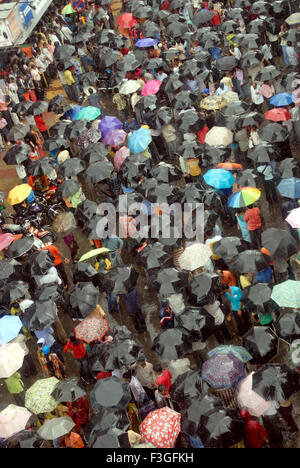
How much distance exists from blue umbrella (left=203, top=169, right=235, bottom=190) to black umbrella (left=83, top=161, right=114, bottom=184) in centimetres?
265

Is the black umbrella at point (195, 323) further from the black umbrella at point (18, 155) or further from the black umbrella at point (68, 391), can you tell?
the black umbrella at point (18, 155)

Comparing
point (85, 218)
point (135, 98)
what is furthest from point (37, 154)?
point (85, 218)

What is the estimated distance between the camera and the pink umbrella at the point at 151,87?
18.8m

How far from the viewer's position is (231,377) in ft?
34.0

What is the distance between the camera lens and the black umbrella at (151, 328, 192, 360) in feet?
35.8

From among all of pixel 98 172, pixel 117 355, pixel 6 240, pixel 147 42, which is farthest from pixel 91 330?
pixel 147 42

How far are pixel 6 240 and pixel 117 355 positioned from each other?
16.9 feet

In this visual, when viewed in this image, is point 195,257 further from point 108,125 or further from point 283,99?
point 108,125

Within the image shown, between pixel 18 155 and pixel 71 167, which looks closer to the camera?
pixel 71 167

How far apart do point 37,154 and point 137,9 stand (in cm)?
781

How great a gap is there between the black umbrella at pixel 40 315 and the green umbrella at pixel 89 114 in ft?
24.6

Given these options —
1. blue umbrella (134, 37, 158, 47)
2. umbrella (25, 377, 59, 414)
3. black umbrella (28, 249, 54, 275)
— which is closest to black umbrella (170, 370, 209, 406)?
umbrella (25, 377, 59, 414)

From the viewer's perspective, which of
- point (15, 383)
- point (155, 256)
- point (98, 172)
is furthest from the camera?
point (98, 172)

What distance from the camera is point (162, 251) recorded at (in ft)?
42.3
